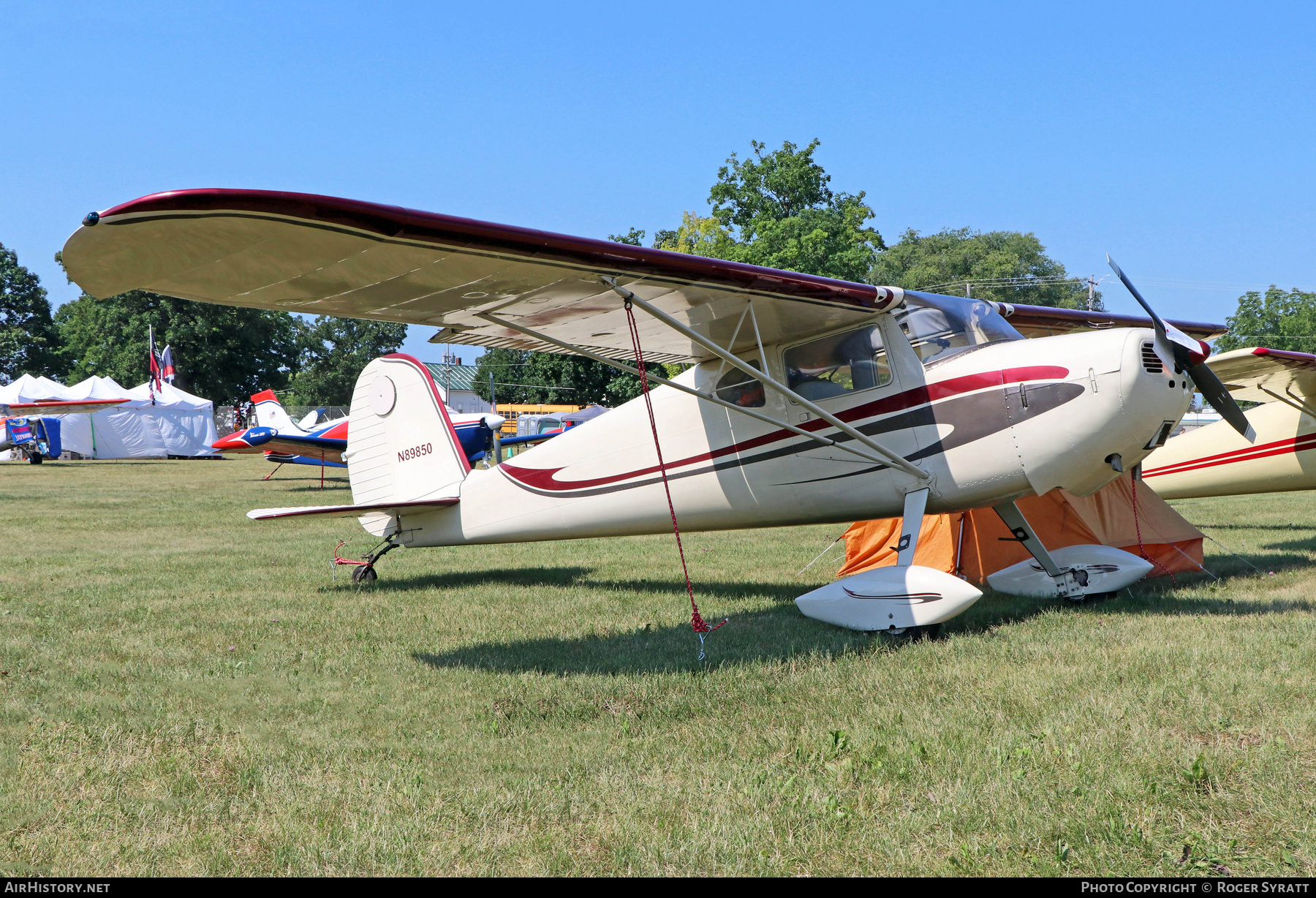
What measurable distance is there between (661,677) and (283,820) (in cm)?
228

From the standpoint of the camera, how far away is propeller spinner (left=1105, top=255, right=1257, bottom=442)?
5812 millimetres

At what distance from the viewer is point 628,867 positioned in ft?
8.75

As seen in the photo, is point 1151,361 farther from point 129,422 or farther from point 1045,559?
point 129,422

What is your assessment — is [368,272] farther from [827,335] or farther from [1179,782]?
[1179,782]

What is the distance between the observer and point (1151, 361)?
568 centimetres

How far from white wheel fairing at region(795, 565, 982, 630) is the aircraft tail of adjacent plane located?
4228 mm

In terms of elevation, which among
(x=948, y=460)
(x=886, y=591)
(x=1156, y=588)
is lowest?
(x=1156, y=588)

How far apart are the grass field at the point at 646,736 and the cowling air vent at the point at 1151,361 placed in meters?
1.67

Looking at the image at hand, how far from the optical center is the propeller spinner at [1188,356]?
19.1ft

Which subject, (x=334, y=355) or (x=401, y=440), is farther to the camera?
(x=334, y=355)

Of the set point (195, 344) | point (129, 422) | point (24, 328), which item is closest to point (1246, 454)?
point (129, 422)

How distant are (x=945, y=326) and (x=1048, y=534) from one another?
2709mm

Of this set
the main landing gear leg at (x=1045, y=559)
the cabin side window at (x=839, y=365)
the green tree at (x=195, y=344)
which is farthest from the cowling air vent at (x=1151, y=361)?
the green tree at (x=195, y=344)

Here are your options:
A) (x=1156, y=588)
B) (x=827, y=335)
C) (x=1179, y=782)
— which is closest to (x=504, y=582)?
(x=827, y=335)
